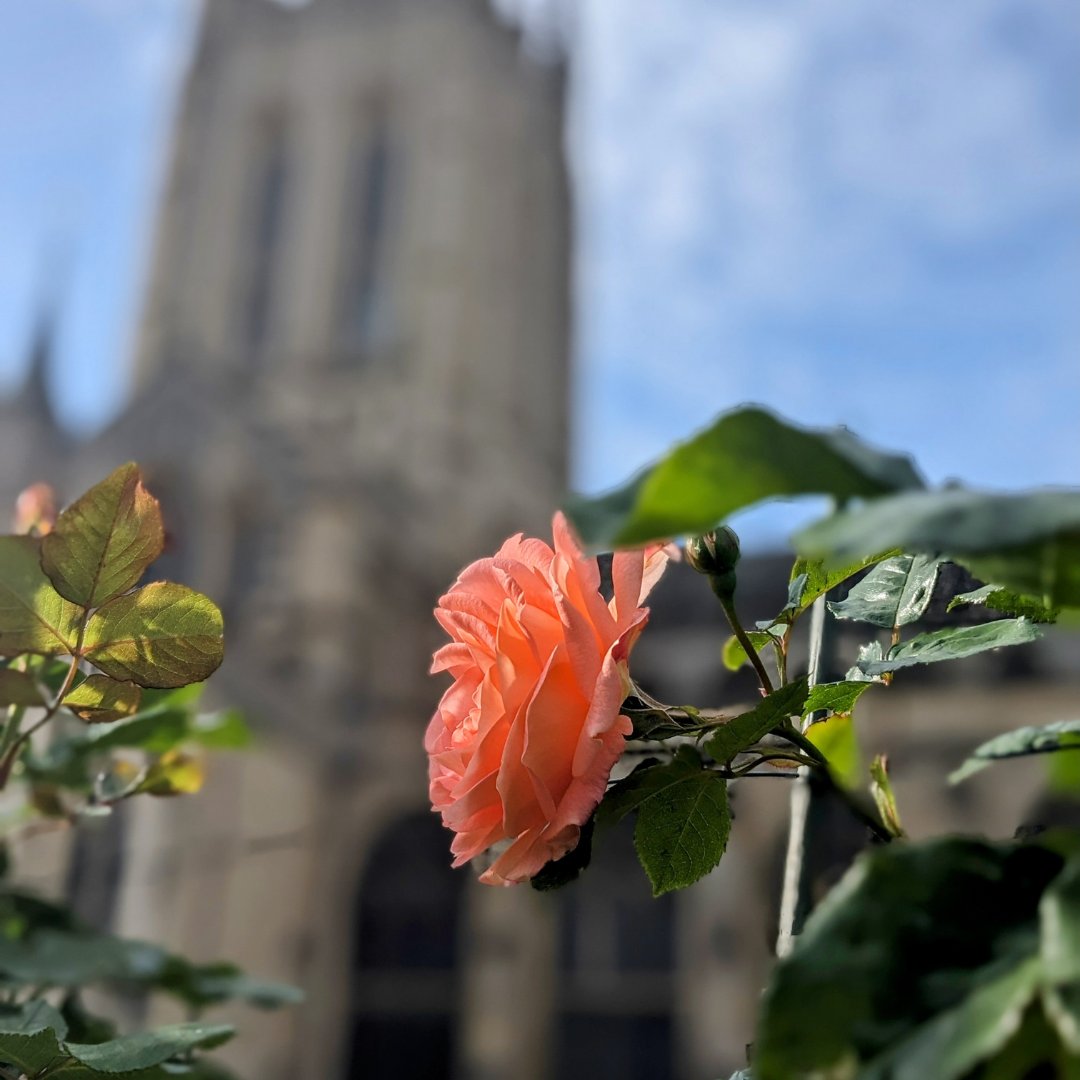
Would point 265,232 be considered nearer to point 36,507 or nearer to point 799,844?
point 36,507

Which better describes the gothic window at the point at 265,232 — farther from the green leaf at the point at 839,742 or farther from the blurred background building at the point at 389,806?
the green leaf at the point at 839,742

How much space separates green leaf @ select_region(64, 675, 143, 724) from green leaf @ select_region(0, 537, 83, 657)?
26 mm

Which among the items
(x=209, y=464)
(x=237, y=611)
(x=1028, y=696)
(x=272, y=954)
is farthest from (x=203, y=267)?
(x=1028, y=696)

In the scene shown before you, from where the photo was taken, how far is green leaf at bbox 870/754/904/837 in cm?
40

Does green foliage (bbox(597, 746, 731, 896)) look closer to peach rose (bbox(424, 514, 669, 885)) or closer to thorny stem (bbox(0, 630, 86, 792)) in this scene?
peach rose (bbox(424, 514, 669, 885))

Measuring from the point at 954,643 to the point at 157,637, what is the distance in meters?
0.27

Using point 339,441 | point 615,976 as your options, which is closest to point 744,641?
point 615,976

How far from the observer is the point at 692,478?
9.6 inches

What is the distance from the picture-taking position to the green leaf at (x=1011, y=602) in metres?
0.39

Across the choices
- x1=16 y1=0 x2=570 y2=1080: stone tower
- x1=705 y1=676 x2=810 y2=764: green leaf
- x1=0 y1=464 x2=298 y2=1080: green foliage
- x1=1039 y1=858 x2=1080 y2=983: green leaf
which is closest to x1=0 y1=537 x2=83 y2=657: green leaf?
x1=0 y1=464 x2=298 y2=1080: green foliage

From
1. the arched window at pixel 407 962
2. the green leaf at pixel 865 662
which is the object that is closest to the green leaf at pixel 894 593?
the green leaf at pixel 865 662

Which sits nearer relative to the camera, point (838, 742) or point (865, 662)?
point (865, 662)

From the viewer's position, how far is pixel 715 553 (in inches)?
16.5

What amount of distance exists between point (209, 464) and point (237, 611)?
48.5 inches
